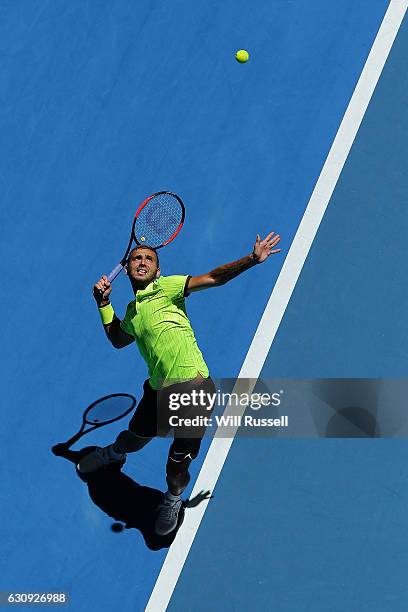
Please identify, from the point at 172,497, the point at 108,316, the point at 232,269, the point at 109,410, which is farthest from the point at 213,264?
the point at 172,497

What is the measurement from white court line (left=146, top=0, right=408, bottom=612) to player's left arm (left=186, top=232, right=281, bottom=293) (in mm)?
Result: 1436

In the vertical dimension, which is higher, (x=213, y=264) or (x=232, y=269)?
(x=232, y=269)

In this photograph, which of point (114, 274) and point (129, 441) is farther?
point (129, 441)

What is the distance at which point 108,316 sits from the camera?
8.01 meters

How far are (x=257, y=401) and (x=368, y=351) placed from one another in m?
1.19

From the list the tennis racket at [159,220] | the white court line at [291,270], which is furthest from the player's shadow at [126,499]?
the tennis racket at [159,220]

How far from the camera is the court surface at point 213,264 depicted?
8.41 metres

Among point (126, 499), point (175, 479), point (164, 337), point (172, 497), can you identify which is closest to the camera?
point (164, 337)

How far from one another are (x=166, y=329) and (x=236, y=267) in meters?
0.89

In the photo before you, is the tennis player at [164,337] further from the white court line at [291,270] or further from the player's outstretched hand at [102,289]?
the white court line at [291,270]

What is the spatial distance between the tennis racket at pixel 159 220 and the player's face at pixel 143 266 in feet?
2.06

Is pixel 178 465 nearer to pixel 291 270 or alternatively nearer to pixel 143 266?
pixel 143 266

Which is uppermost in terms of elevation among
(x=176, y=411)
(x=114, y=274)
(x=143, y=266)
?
(x=143, y=266)

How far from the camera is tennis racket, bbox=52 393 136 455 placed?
8.69 meters
